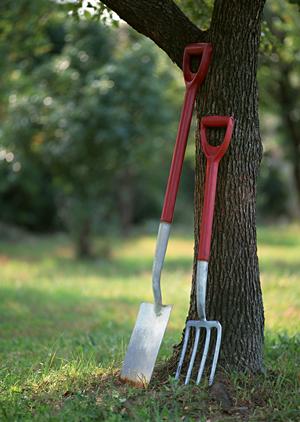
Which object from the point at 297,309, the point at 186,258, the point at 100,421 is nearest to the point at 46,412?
the point at 100,421

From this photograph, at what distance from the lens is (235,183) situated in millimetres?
3555

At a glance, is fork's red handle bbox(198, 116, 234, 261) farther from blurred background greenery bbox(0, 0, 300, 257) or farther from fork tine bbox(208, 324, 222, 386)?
blurred background greenery bbox(0, 0, 300, 257)

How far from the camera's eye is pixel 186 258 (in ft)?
42.6

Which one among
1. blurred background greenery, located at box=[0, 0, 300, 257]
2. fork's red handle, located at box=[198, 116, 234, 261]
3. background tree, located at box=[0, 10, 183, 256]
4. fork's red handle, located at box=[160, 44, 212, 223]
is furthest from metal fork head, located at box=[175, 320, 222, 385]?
background tree, located at box=[0, 10, 183, 256]

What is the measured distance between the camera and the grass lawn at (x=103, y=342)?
3174 millimetres

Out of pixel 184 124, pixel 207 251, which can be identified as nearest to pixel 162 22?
pixel 184 124

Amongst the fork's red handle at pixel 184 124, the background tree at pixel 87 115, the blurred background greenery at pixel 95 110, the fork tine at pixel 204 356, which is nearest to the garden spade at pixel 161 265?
the fork's red handle at pixel 184 124

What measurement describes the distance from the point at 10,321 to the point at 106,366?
2.73 metres

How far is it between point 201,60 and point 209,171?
2.01 ft

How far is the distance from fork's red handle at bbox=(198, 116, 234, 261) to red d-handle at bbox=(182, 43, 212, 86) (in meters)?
0.23

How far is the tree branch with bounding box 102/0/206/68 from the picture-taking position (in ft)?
11.8

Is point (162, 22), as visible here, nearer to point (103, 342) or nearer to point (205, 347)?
point (205, 347)

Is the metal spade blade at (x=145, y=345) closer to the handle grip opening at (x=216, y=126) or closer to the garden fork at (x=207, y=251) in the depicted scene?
the garden fork at (x=207, y=251)

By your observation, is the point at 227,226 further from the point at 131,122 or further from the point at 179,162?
the point at 131,122
